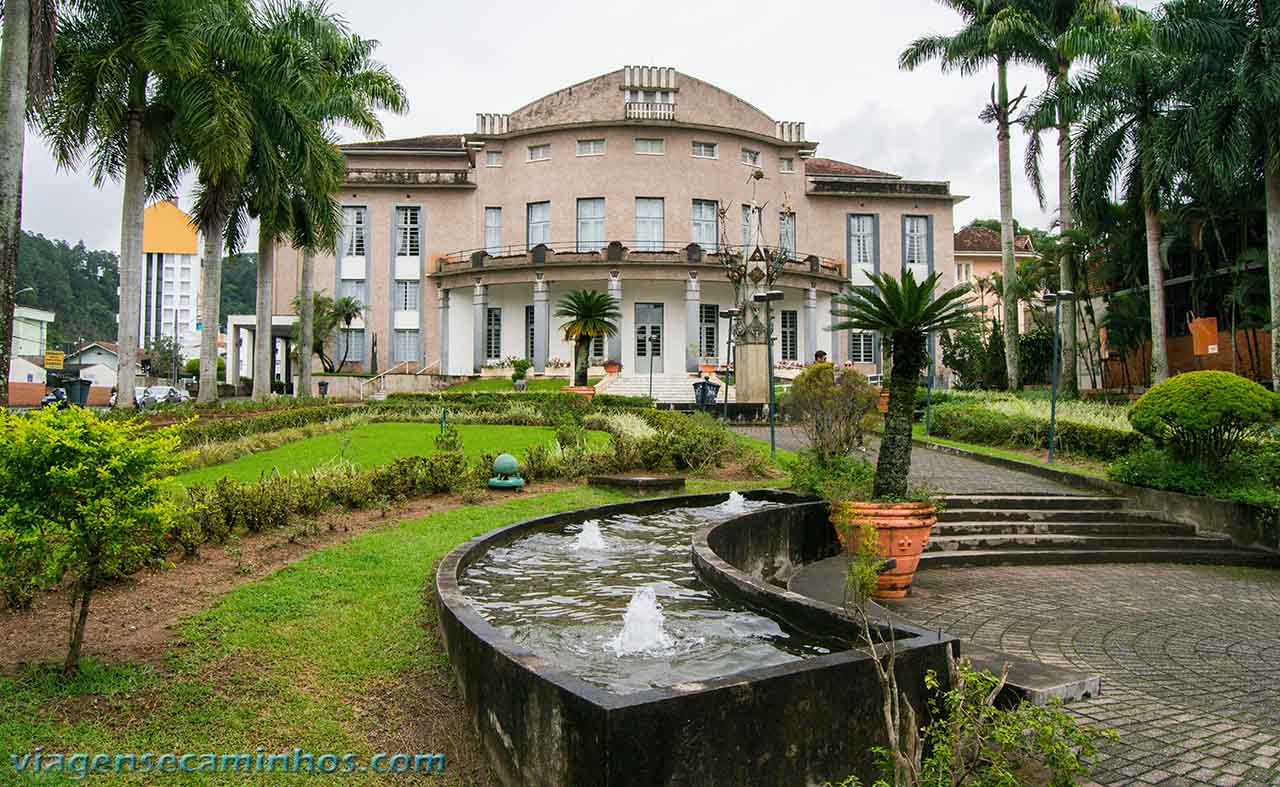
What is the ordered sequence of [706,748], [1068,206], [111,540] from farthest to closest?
[1068,206] < [111,540] < [706,748]

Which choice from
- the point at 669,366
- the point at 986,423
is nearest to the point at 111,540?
the point at 986,423

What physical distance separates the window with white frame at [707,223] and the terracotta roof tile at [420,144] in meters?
13.2

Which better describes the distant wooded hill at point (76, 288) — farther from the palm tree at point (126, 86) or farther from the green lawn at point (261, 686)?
the green lawn at point (261, 686)

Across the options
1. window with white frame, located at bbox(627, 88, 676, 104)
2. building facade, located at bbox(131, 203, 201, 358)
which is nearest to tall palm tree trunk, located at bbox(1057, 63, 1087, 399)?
window with white frame, located at bbox(627, 88, 676, 104)

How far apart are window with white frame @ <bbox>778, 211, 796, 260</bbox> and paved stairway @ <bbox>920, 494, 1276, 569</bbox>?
99.1ft

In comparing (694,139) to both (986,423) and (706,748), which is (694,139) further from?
(706,748)

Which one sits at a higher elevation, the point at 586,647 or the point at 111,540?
the point at 111,540

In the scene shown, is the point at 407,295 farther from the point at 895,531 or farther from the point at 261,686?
the point at 261,686

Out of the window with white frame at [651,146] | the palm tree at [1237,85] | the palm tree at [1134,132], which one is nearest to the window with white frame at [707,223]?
the window with white frame at [651,146]

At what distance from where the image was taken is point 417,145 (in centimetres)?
4553

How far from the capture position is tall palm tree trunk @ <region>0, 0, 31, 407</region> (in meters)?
11.1

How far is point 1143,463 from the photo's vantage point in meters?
11.5

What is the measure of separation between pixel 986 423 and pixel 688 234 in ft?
75.7

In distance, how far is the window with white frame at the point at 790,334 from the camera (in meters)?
40.3
